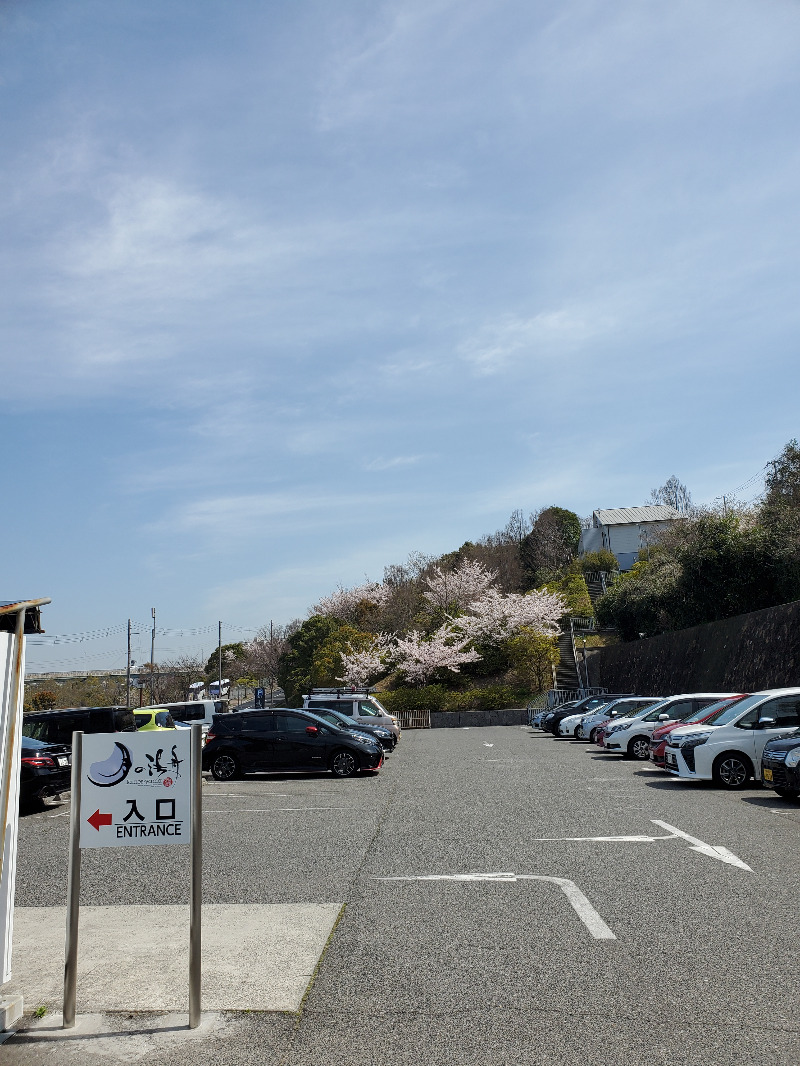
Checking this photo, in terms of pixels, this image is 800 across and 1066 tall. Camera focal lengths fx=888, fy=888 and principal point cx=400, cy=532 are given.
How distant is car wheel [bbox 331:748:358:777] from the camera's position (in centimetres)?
1775

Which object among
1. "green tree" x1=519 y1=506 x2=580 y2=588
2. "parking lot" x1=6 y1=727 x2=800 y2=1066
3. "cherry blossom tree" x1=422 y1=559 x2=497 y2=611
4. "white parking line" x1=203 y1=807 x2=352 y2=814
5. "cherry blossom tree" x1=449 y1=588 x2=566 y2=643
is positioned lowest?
"parking lot" x1=6 y1=727 x2=800 y2=1066

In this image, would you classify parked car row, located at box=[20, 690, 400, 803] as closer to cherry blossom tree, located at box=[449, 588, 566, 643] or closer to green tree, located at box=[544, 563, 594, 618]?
cherry blossom tree, located at box=[449, 588, 566, 643]

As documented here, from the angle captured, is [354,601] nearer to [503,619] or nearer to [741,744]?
[503,619]

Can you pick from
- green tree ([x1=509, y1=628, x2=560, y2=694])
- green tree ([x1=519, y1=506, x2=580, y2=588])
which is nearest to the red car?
green tree ([x1=509, y1=628, x2=560, y2=694])

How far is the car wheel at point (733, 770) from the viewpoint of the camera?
14125mm

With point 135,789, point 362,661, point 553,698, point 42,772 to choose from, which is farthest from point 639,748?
point 362,661

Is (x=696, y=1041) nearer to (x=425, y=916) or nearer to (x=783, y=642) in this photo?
(x=425, y=916)

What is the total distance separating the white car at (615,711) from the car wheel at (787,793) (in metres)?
10.6

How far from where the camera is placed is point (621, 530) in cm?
8481

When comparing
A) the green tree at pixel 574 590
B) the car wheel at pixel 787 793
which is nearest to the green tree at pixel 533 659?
the green tree at pixel 574 590

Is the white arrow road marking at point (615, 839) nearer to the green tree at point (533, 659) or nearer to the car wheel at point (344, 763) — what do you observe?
the car wheel at point (344, 763)

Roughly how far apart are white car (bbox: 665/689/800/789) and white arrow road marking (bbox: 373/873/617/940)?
7.40 meters

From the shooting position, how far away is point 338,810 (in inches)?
496

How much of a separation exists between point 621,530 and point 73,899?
273 ft
